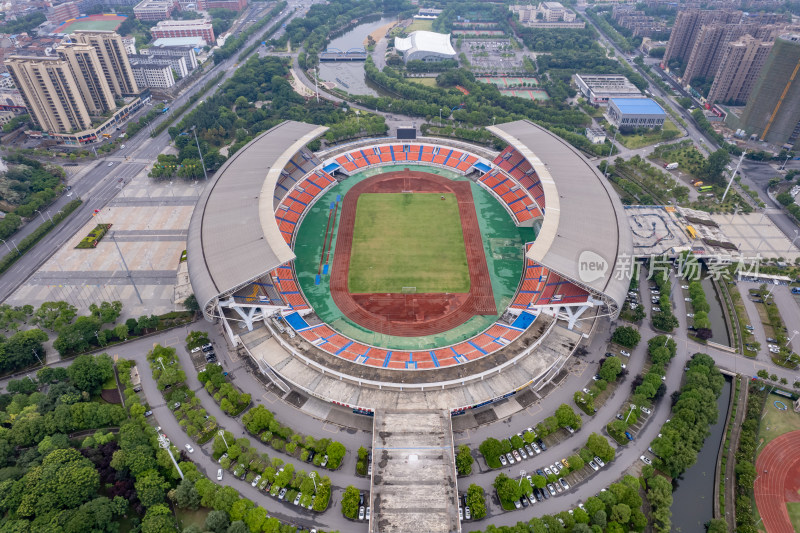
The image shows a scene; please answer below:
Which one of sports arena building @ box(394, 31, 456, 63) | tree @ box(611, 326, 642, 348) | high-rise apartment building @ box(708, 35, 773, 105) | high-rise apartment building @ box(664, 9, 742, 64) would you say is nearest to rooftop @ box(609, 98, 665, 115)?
high-rise apartment building @ box(708, 35, 773, 105)

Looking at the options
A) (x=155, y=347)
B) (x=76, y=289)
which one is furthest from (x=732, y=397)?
(x=76, y=289)

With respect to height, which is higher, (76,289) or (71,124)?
(71,124)

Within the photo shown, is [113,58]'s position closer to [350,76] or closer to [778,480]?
[350,76]

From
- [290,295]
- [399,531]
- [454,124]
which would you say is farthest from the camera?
[454,124]

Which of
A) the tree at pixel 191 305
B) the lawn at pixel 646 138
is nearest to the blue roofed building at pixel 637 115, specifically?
the lawn at pixel 646 138

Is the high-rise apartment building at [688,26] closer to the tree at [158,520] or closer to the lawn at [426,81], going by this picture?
the lawn at [426,81]

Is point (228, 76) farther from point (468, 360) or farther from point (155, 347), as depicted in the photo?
point (468, 360)

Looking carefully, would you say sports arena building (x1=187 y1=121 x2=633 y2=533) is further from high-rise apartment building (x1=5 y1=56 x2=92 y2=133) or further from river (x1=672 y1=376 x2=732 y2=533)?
high-rise apartment building (x1=5 y1=56 x2=92 y2=133)
